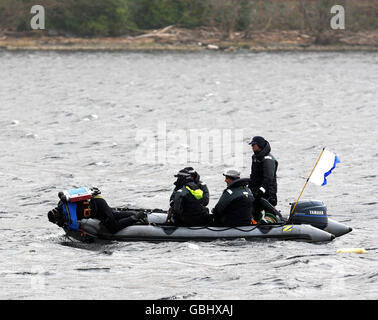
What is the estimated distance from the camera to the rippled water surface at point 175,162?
15.4m

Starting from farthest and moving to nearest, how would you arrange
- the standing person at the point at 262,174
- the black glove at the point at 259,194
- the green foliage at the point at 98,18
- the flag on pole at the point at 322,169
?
1. the green foliage at the point at 98,18
2. the flag on pole at the point at 322,169
3. the black glove at the point at 259,194
4. the standing person at the point at 262,174

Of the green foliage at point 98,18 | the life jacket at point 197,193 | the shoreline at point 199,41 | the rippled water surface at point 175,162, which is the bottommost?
the rippled water surface at point 175,162

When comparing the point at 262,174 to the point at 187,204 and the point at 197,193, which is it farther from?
the point at 187,204

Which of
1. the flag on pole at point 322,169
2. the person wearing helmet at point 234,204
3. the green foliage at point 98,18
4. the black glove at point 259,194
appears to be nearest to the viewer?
the person wearing helmet at point 234,204

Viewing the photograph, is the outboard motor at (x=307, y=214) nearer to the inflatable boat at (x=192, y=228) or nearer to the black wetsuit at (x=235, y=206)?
the inflatable boat at (x=192, y=228)

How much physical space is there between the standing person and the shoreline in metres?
71.6

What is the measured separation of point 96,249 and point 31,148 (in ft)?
51.4

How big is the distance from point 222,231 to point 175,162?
1244cm

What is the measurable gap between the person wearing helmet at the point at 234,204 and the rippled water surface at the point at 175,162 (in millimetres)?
501

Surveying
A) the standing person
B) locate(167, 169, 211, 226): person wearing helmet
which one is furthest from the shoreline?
locate(167, 169, 211, 226): person wearing helmet

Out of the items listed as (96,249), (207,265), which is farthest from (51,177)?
(207,265)

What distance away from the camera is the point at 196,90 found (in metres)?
60.4

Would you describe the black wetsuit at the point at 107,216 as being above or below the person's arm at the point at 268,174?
below

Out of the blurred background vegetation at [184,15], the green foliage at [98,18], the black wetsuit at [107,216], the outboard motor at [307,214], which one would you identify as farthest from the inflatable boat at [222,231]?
the green foliage at [98,18]
